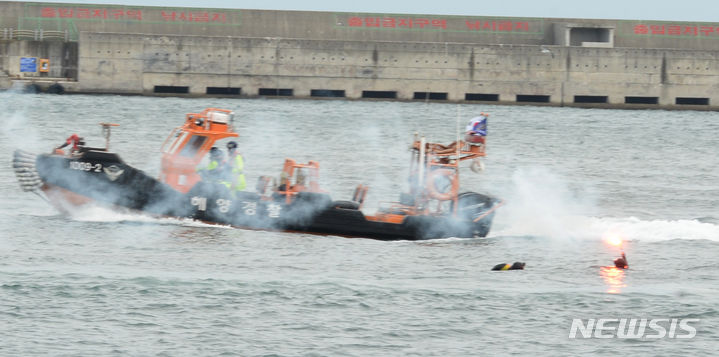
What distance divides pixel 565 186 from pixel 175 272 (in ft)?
67.4

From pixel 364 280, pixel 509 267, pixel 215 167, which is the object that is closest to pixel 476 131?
pixel 509 267

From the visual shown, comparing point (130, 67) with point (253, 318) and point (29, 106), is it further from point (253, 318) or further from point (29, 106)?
point (253, 318)

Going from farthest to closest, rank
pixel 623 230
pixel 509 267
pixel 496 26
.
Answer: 1. pixel 496 26
2. pixel 623 230
3. pixel 509 267

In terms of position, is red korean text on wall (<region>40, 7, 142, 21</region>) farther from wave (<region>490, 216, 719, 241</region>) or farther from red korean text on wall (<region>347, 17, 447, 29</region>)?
wave (<region>490, 216, 719, 241</region>)

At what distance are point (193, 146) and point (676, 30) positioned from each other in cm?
6220

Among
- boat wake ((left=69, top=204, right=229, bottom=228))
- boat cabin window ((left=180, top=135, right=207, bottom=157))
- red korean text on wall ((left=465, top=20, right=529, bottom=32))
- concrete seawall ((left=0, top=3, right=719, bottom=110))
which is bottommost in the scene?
boat wake ((left=69, top=204, right=229, bottom=228))

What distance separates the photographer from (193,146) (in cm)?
2614

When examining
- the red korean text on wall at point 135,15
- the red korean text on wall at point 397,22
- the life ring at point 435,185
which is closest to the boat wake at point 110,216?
the life ring at point 435,185

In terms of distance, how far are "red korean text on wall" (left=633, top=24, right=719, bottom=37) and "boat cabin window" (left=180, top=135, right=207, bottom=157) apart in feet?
197

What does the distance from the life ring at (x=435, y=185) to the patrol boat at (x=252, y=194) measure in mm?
20

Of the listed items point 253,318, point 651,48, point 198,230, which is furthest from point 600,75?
point 253,318

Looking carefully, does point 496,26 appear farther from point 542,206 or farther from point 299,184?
point 299,184

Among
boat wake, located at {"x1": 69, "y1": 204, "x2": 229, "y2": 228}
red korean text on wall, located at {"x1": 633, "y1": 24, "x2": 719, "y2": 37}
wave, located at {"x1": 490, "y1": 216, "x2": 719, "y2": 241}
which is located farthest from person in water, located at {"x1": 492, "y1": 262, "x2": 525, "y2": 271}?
red korean text on wall, located at {"x1": 633, "y1": 24, "x2": 719, "y2": 37}

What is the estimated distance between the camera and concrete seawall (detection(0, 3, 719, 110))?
73625 millimetres
